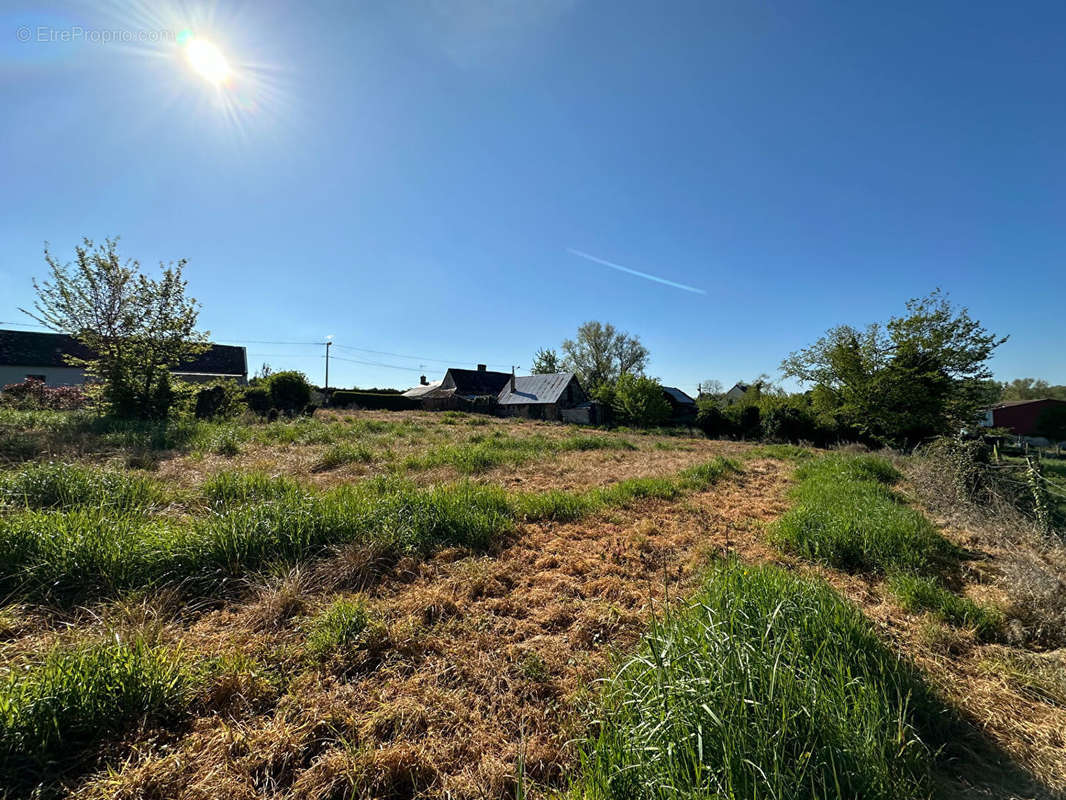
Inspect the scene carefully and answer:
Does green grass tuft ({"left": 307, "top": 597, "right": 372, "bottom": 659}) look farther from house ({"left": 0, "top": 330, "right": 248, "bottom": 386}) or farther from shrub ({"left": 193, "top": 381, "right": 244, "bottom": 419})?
house ({"left": 0, "top": 330, "right": 248, "bottom": 386})

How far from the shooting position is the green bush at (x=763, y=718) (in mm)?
1312

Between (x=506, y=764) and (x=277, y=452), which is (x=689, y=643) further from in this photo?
(x=277, y=452)

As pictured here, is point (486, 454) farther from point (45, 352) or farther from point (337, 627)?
point (45, 352)

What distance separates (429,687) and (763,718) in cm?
168

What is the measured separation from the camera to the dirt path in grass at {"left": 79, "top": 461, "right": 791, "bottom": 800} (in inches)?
61.5

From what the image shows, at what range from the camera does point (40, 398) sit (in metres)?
13.7

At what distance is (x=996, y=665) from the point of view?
2.34m

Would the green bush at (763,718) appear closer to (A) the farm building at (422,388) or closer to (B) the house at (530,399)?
(B) the house at (530,399)


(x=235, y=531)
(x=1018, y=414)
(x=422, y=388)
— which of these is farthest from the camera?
(x=422, y=388)

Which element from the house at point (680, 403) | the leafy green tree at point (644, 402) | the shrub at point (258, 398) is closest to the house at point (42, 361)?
the shrub at point (258, 398)

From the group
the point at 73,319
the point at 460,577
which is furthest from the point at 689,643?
the point at 73,319

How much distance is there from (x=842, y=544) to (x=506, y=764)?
4.31 meters

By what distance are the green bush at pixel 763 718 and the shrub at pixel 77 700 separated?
2109mm

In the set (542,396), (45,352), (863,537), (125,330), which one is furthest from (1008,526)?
(45,352)
